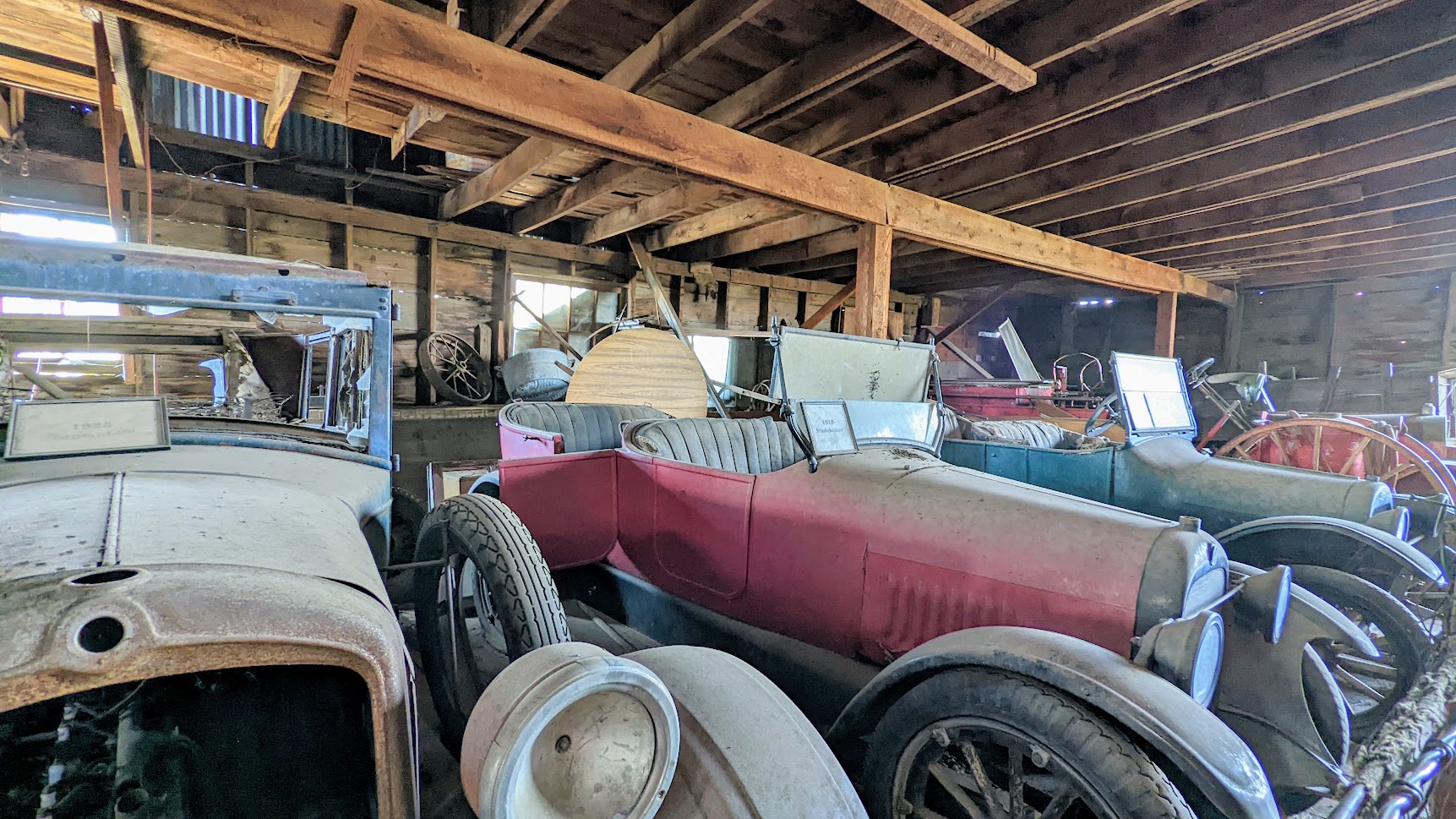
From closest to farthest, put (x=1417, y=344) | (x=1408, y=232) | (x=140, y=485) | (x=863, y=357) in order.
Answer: (x=140, y=485) → (x=863, y=357) → (x=1408, y=232) → (x=1417, y=344)

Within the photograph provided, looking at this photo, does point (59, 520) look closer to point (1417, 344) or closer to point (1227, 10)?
point (1227, 10)

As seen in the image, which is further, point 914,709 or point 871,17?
point 871,17

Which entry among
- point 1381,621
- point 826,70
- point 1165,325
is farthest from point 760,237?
point 1381,621

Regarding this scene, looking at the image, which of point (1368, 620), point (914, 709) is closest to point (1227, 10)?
point (1368, 620)

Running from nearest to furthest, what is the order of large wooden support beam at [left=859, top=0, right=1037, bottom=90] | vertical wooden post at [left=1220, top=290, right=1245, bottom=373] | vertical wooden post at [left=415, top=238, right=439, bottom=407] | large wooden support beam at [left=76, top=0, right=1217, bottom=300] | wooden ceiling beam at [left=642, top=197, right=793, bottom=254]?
1. large wooden support beam at [left=76, top=0, right=1217, bottom=300]
2. large wooden support beam at [left=859, top=0, right=1037, bottom=90]
3. wooden ceiling beam at [left=642, top=197, right=793, bottom=254]
4. vertical wooden post at [left=415, top=238, right=439, bottom=407]
5. vertical wooden post at [left=1220, top=290, right=1245, bottom=373]

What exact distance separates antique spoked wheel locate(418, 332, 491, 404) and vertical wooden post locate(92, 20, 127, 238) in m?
2.70

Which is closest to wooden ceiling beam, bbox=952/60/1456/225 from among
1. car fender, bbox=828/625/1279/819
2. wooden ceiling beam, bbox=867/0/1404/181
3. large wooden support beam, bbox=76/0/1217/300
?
wooden ceiling beam, bbox=867/0/1404/181

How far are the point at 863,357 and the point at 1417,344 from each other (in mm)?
10128

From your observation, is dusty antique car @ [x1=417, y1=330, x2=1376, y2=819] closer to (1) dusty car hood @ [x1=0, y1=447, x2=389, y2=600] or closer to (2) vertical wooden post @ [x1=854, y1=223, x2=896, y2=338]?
(1) dusty car hood @ [x1=0, y1=447, x2=389, y2=600]

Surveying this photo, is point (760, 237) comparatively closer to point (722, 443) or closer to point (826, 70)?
point (826, 70)

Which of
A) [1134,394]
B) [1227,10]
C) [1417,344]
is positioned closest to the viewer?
[1227,10]

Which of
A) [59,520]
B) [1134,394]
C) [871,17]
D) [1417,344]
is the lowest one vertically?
[59,520]

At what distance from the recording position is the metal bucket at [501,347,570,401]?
5625 millimetres

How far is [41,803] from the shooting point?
39.5 inches
